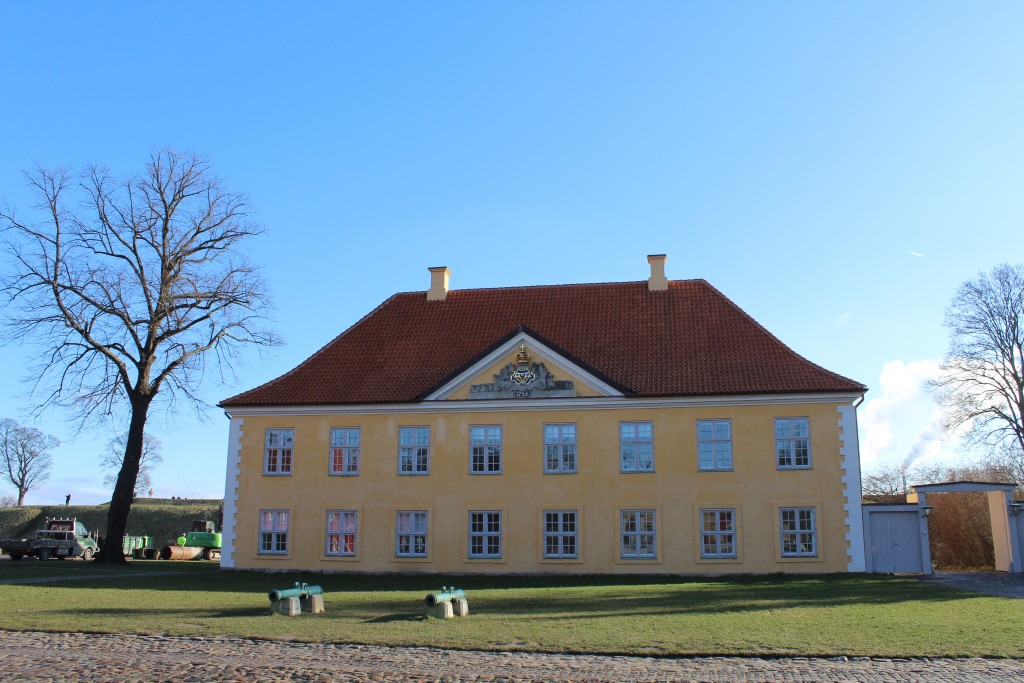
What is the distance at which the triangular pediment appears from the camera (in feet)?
94.3

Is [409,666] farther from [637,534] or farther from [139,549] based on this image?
[139,549]

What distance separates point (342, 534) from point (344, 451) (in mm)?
2592

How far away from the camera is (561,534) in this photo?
2822 centimetres

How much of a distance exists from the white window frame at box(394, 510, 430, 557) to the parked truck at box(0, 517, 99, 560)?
19962 millimetres

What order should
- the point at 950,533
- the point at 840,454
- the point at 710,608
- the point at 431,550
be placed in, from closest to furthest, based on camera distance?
the point at 710,608, the point at 840,454, the point at 431,550, the point at 950,533

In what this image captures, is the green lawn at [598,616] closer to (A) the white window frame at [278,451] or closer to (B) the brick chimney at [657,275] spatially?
(A) the white window frame at [278,451]

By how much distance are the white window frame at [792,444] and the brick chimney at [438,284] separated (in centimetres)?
1310

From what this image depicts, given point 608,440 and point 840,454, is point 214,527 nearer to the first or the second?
point 608,440

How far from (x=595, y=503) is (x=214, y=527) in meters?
32.8

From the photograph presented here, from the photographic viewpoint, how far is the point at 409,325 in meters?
33.2

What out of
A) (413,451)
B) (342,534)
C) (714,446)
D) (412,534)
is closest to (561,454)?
(714,446)

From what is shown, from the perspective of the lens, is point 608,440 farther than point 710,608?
Yes

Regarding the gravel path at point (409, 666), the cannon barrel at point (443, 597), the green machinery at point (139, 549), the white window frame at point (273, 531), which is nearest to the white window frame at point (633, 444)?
the white window frame at point (273, 531)

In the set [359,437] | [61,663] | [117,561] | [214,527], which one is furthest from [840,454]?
[214,527]
